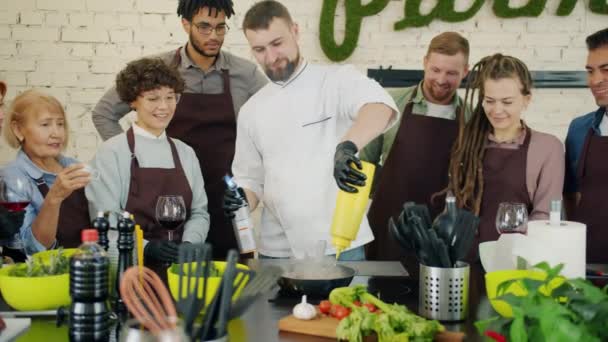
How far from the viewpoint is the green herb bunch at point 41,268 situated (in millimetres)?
1667

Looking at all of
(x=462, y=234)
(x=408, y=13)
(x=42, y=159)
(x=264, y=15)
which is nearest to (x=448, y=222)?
(x=462, y=234)

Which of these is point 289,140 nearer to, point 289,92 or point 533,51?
point 289,92

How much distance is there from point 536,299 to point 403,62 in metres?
2.99

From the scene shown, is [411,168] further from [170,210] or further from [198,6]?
[170,210]

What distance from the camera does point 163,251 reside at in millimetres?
2135

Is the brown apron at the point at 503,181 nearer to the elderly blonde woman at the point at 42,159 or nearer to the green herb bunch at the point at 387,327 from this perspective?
the green herb bunch at the point at 387,327

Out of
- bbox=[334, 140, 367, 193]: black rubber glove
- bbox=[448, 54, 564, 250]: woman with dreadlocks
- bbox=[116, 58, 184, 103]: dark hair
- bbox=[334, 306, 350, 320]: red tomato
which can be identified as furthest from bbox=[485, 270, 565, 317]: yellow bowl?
bbox=[116, 58, 184, 103]: dark hair

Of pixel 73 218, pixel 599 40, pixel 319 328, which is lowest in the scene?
pixel 319 328

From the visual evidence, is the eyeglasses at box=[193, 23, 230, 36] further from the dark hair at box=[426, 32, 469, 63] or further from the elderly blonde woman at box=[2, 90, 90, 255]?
the dark hair at box=[426, 32, 469, 63]

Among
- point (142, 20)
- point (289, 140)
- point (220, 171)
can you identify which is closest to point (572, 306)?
point (289, 140)

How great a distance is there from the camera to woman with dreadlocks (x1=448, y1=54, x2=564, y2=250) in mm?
2592

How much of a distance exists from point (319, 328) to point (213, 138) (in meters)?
1.88

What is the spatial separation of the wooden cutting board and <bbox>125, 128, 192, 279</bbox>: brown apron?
1.10 meters

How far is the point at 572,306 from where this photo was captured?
1.16 meters
